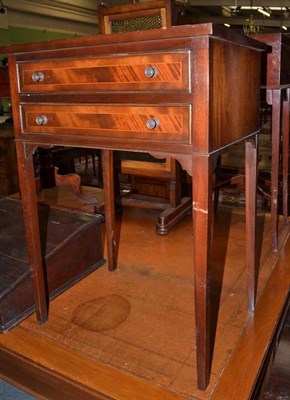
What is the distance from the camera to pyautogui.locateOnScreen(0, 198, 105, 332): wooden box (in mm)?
1394

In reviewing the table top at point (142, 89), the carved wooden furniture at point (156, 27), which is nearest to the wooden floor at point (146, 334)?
the carved wooden furniture at point (156, 27)

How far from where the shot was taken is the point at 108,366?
1.18 meters

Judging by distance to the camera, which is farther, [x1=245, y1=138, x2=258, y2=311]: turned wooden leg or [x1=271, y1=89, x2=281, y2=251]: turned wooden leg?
[x1=271, y1=89, x2=281, y2=251]: turned wooden leg

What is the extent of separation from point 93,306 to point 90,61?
0.87m

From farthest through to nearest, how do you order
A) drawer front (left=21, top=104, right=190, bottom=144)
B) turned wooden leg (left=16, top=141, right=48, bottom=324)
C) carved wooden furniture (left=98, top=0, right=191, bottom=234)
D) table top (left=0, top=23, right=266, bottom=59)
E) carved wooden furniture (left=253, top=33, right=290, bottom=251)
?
carved wooden furniture (left=98, top=0, right=191, bottom=234) → carved wooden furniture (left=253, top=33, right=290, bottom=251) → turned wooden leg (left=16, top=141, right=48, bottom=324) → drawer front (left=21, top=104, right=190, bottom=144) → table top (left=0, top=23, right=266, bottom=59)

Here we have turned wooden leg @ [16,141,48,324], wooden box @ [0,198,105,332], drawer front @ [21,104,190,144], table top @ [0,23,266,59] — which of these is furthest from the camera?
wooden box @ [0,198,105,332]

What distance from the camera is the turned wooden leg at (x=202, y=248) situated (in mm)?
972

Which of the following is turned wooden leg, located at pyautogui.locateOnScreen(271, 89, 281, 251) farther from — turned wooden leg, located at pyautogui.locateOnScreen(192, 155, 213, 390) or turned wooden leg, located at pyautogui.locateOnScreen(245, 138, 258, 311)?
turned wooden leg, located at pyautogui.locateOnScreen(192, 155, 213, 390)

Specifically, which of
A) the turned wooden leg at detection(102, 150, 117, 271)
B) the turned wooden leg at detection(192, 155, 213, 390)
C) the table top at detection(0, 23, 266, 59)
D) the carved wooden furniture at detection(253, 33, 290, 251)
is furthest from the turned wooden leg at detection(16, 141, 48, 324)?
the carved wooden furniture at detection(253, 33, 290, 251)

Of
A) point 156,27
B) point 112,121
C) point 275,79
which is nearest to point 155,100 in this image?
point 112,121

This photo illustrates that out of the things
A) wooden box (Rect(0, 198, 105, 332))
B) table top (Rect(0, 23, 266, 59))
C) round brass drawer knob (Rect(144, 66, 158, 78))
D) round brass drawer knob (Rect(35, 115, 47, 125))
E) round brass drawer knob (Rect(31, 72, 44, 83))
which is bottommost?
wooden box (Rect(0, 198, 105, 332))

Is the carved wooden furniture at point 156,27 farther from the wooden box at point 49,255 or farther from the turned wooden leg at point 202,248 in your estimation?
the turned wooden leg at point 202,248

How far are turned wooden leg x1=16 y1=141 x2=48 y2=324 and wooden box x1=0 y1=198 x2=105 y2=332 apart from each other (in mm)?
80

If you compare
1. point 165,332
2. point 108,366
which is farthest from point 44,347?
point 165,332
